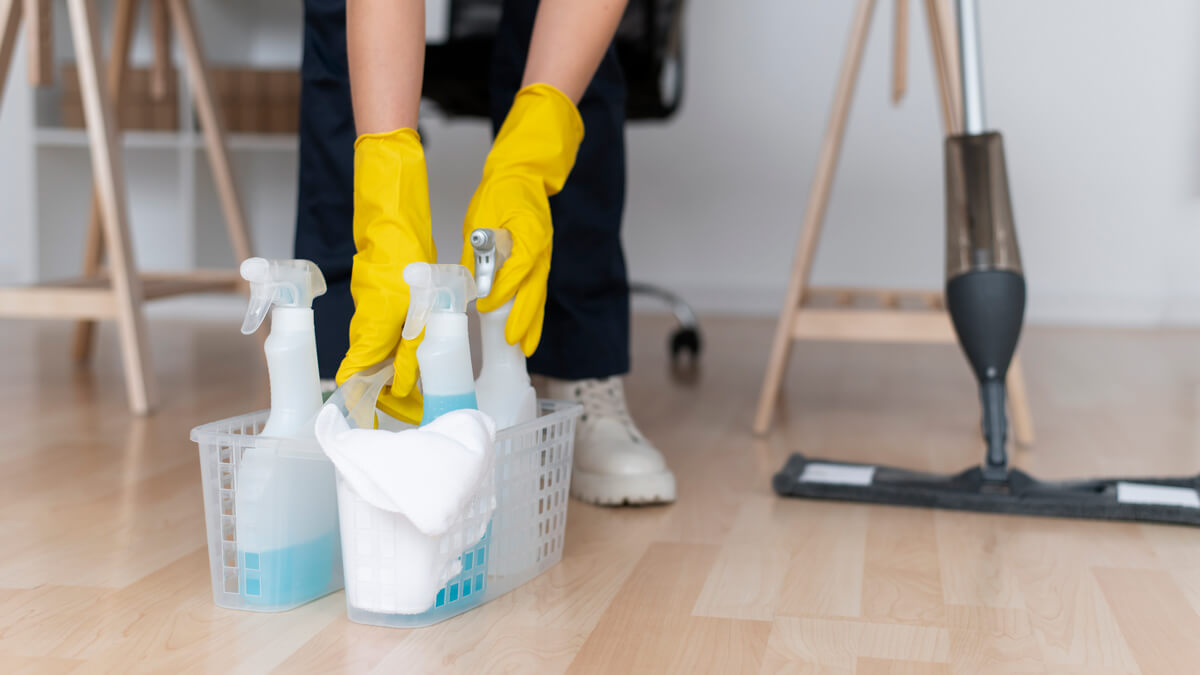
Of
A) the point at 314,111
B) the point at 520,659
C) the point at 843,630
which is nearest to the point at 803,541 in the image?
the point at 843,630

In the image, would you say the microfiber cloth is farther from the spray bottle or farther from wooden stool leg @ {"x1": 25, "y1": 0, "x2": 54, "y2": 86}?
wooden stool leg @ {"x1": 25, "y1": 0, "x2": 54, "y2": 86}

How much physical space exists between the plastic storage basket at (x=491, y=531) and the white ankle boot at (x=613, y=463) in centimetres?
18

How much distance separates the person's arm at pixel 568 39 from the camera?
944mm

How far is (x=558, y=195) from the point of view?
120 centimetres

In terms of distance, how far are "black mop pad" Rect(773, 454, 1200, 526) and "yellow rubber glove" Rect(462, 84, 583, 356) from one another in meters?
0.41

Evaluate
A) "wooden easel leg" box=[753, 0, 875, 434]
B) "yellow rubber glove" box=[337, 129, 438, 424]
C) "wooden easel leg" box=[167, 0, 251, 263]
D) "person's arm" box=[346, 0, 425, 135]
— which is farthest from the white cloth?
"wooden easel leg" box=[167, 0, 251, 263]

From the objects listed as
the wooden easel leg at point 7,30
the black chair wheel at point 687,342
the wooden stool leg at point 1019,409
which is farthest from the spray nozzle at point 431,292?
the black chair wheel at point 687,342

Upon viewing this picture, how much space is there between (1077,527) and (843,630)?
1.32ft

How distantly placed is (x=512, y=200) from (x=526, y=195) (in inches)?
0.8

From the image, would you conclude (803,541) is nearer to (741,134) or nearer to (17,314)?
(17,314)

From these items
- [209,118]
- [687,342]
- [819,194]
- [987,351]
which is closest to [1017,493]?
[987,351]

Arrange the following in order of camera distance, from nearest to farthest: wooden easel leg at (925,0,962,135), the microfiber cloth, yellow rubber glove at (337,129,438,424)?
the microfiber cloth
yellow rubber glove at (337,129,438,424)
wooden easel leg at (925,0,962,135)

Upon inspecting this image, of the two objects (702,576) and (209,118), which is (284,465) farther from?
(209,118)

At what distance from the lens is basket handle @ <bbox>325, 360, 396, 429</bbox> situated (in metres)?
0.75
